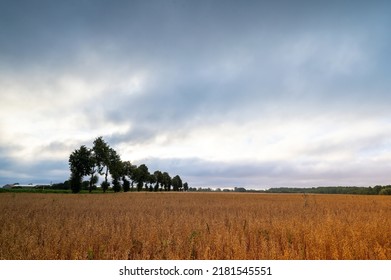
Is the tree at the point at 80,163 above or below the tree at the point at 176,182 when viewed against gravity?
above

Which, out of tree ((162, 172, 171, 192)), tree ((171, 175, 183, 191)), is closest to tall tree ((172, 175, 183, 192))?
tree ((171, 175, 183, 191))

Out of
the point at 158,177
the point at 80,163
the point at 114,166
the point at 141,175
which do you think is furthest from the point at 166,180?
the point at 80,163

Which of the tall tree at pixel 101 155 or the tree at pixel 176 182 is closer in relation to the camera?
the tall tree at pixel 101 155

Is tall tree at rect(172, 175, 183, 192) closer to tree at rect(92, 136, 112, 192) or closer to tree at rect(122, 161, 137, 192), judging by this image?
tree at rect(122, 161, 137, 192)

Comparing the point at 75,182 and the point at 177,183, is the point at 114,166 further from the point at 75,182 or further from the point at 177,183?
the point at 177,183

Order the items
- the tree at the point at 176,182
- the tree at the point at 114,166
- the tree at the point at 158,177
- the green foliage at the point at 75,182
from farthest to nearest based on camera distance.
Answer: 1. the tree at the point at 176,182
2. the tree at the point at 158,177
3. the tree at the point at 114,166
4. the green foliage at the point at 75,182

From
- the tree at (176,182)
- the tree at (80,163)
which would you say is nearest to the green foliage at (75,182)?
the tree at (80,163)

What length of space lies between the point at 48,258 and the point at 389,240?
31.9 ft

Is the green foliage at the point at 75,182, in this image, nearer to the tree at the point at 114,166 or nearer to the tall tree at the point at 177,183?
the tree at the point at 114,166

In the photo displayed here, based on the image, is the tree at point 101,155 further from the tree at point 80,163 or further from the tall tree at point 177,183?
the tall tree at point 177,183

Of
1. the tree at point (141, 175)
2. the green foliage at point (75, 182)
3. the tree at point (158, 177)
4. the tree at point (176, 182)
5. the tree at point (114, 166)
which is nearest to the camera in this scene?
the green foliage at point (75, 182)

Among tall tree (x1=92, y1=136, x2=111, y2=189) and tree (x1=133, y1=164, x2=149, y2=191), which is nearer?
tall tree (x1=92, y1=136, x2=111, y2=189)

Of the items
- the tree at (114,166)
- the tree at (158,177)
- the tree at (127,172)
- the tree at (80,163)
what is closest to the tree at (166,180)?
the tree at (158,177)
